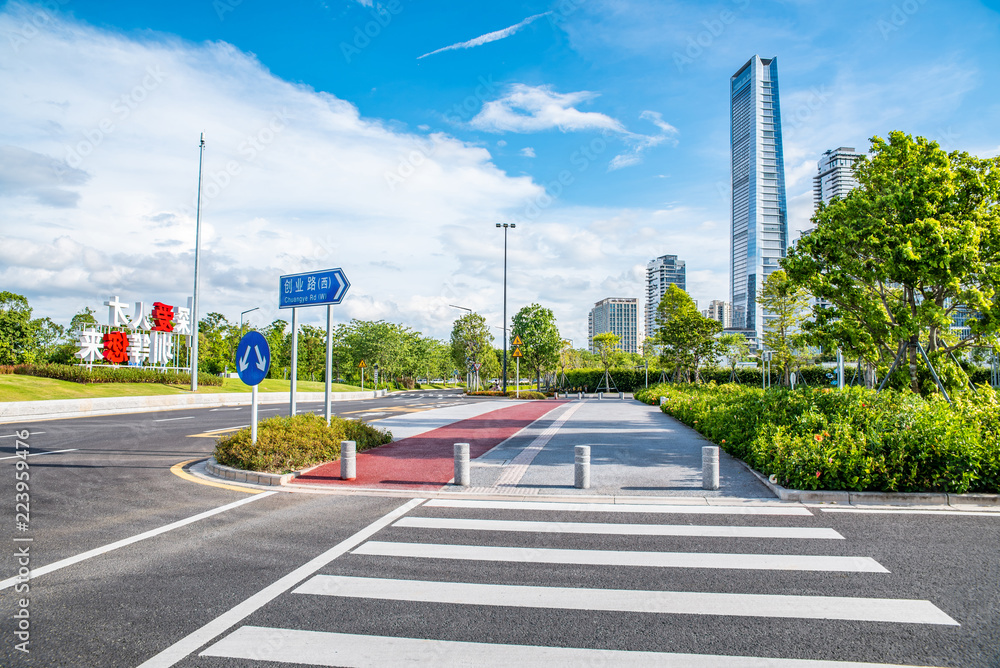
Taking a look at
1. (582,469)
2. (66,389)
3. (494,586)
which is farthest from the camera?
(66,389)

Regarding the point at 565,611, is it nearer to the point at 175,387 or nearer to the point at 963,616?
the point at 963,616

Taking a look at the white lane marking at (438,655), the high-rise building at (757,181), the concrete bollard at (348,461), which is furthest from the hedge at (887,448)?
the high-rise building at (757,181)

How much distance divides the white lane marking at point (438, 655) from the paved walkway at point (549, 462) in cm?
466

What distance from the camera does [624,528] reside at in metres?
6.61

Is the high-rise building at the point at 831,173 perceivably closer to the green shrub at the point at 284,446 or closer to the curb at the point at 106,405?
the curb at the point at 106,405

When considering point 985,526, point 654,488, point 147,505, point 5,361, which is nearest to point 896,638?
point 985,526

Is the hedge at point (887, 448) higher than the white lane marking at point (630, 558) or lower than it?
higher

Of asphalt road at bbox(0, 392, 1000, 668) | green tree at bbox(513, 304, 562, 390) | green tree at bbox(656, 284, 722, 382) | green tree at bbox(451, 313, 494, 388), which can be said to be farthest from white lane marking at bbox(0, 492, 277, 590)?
green tree at bbox(451, 313, 494, 388)

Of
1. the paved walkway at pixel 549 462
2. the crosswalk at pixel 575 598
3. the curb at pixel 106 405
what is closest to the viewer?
the crosswalk at pixel 575 598

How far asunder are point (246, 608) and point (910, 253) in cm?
1279

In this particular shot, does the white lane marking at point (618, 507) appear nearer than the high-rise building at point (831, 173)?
Yes

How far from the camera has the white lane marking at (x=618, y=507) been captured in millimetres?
7309

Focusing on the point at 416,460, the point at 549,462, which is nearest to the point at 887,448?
the point at 549,462

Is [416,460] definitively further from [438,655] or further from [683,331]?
[683,331]
